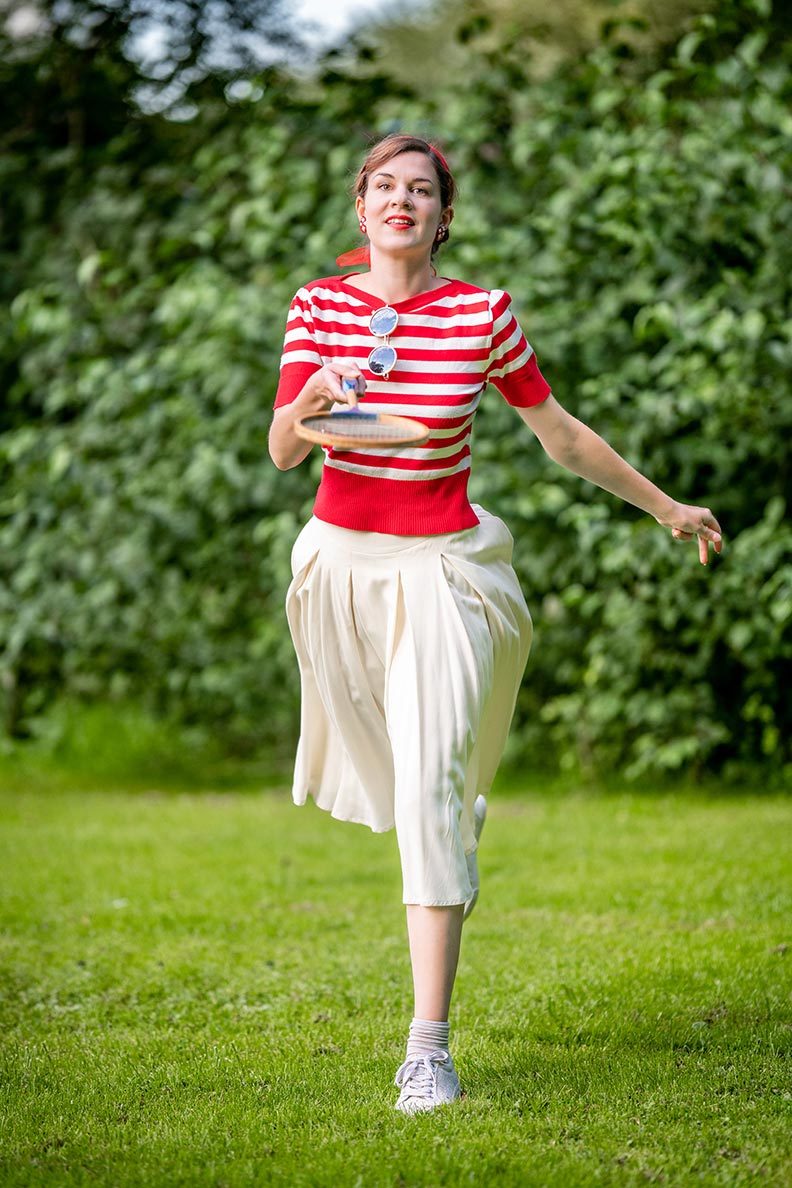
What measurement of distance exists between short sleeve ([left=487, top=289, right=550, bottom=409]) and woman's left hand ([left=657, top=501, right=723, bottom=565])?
35 cm

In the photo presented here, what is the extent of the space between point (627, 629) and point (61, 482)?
261cm

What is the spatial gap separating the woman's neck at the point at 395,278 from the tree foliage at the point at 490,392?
101 inches

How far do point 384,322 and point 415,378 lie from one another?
11cm

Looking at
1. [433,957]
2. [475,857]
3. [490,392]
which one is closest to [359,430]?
[433,957]

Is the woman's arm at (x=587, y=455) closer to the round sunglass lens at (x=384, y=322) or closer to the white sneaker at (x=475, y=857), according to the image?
the round sunglass lens at (x=384, y=322)

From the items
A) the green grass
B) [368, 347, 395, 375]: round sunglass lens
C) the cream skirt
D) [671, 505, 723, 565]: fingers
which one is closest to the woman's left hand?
[671, 505, 723, 565]: fingers

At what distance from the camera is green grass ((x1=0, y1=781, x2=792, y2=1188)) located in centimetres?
235

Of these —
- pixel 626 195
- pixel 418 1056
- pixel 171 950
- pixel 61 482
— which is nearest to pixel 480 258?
pixel 626 195

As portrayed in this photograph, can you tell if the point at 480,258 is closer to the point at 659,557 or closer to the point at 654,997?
the point at 659,557

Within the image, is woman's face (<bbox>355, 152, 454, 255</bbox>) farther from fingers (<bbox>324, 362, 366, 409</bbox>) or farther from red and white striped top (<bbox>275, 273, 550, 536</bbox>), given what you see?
fingers (<bbox>324, 362, 366, 409</bbox>)

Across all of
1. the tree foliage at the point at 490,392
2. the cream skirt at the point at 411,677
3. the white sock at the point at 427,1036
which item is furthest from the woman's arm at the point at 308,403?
the tree foliage at the point at 490,392

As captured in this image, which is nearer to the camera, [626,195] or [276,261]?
[626,195]

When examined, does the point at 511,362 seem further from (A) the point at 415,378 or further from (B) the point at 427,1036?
(B) the point at 427,1036

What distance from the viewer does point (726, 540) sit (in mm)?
5469
